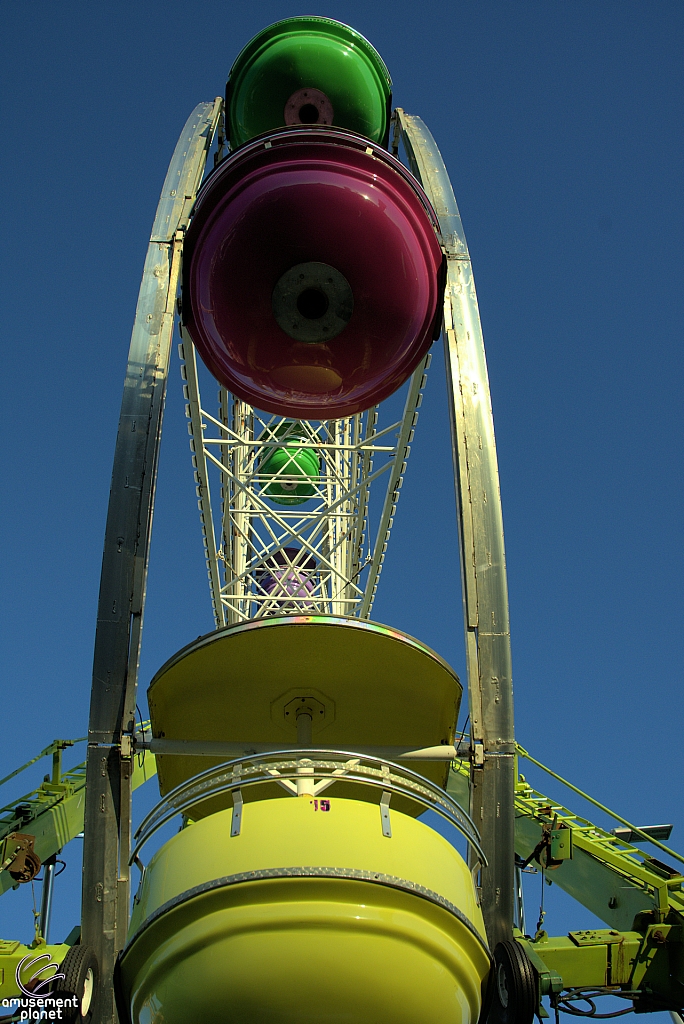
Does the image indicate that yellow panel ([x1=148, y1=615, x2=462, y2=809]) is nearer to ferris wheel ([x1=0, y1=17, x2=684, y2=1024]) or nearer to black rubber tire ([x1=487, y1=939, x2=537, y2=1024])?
ferris wheel ([x1=0, y1=17, x2=684, y2=1024])

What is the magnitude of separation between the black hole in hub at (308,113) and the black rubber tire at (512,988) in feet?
24.9

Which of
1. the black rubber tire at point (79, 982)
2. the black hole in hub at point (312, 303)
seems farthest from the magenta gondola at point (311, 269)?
the black rubber tire at point (79, 982)

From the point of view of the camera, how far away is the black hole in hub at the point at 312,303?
20.1ft

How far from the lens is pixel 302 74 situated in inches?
329

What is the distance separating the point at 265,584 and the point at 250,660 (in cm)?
1010

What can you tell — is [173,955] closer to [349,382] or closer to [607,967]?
[349,382]

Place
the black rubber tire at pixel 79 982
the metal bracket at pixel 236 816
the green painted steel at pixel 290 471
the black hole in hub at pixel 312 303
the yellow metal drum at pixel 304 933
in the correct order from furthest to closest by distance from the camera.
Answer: the green painted steel at pixel 290 471 < the black hole in hub at pixel 312 303 < the black rubber tire at pixel 79 982 < the metal bracket at pixel 236 816 < the yellow metal drum at pixel 304 933

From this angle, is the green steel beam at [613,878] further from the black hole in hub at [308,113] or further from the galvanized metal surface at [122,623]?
the black hole in hub at [308,113]

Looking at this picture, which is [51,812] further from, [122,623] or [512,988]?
[512,988]

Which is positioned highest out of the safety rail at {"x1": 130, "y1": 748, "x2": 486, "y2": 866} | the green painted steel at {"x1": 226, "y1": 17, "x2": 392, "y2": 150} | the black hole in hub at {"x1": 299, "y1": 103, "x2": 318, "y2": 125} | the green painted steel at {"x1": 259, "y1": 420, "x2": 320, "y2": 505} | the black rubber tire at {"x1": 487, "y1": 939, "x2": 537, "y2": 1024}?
the green painted steel at {"x1": 259, "y1": 420, "x2": 320, "y2": 505}

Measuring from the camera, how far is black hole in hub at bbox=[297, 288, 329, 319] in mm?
6117

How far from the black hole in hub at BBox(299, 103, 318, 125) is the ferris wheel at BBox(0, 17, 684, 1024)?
23 mm

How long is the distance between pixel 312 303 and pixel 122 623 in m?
2.73

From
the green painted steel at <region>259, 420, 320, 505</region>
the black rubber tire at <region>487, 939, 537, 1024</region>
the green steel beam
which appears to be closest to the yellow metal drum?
the black rubber tire at <region>487, 939, 537, 1024</region>
